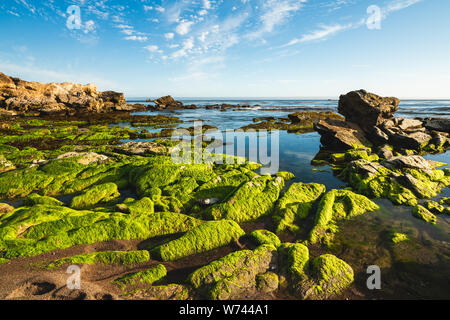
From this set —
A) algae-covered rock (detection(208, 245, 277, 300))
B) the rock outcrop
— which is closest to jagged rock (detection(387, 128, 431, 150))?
the rock outcrop

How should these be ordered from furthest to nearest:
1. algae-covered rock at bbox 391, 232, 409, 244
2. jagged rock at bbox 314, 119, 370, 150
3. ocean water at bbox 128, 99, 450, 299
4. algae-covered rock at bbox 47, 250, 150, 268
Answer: jagged rock at bbox 314, 119, 370, 150 → algae-covered rock at bbox 391, 232, 409, 244 → algae-covered rock at bbox 47, 250, 150, 268 → ocean water at bbox 128, 99, 450, 299

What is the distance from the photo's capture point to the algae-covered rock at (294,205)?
7.36 meters

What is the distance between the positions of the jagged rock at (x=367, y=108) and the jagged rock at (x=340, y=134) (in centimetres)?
96

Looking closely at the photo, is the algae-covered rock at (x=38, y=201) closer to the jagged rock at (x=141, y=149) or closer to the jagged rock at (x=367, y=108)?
the jagged rock at (x=141, y=149)

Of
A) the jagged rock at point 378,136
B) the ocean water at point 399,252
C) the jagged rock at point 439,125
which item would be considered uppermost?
the jagged rock at point 439,125

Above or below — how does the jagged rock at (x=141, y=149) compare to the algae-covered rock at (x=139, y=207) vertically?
above

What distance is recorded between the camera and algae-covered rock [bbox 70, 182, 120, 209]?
28.9 ft

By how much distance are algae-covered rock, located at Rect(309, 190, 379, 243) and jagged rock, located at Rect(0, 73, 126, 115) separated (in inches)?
2248

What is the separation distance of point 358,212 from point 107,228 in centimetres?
905

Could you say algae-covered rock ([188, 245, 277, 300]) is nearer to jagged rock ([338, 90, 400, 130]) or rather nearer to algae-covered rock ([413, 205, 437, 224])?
algae-covered rock ([413, 205, 437, 224])

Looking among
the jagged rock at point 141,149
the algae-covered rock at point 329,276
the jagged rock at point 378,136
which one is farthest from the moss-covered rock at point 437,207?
Answer: the jagged rock at point 141,149

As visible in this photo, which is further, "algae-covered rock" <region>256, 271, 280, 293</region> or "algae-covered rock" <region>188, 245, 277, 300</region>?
"algae-covered rock" <region>256, 271, 280, 293</region>

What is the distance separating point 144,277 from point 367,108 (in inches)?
936

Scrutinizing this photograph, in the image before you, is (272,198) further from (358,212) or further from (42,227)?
(42,227)
